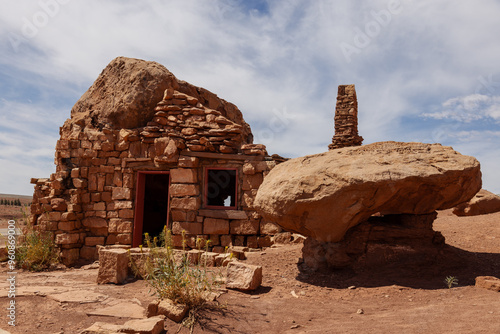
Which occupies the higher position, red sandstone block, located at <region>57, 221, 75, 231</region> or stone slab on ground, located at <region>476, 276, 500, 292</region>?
red sandstone block, located at <region>57, 221, 75, 231</region>

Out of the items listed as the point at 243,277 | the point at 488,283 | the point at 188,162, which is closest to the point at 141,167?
the point at 188,162

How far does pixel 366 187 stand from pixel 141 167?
5.91 metres

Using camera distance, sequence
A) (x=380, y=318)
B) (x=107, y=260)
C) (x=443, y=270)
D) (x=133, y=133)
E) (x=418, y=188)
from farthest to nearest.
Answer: (x=133, y=133) < (x=107, y=260) < (x=443, y=270) < (x=418, y=188) < (x=380, y=318)

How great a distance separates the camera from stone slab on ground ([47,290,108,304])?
425 cm

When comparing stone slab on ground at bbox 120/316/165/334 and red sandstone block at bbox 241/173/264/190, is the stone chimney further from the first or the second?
stone slab on ground at bbox 120/316/165/334

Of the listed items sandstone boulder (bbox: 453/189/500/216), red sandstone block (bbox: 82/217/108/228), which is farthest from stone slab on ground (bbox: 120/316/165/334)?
sandstone boulder (bbox: 453/189/500/216)

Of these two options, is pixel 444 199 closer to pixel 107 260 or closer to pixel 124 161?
pixel 107 260

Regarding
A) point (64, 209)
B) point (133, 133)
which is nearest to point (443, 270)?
point (133, 133)

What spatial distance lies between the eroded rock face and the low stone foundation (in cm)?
20

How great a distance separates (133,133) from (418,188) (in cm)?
663

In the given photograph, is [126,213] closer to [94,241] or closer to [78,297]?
[94,241]

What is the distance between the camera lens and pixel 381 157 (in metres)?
4.62

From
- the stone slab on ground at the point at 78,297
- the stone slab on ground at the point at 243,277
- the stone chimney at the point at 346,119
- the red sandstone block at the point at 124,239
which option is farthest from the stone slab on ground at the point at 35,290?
the stone chimney at the point at 346,119

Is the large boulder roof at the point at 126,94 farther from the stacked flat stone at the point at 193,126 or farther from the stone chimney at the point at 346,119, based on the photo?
the stone chimney at the point at 346,119
